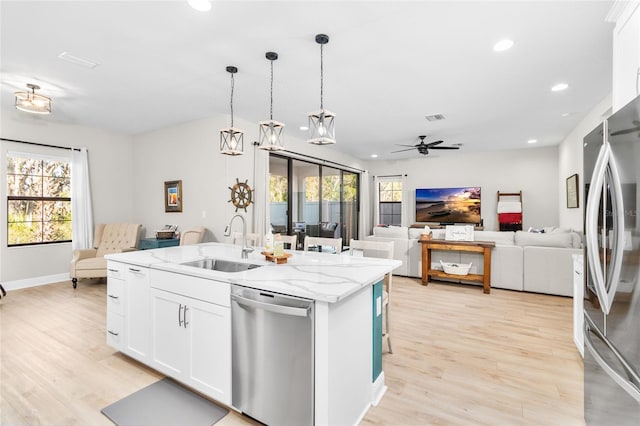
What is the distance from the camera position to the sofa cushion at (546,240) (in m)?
4.39

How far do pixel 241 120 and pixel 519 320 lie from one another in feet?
15.0

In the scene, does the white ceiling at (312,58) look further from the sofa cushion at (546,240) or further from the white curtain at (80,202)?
the sofa cushion at (546,240)

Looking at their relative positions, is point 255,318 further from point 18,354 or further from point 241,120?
point 241,120

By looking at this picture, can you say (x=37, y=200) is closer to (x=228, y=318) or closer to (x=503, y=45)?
(x=228, y=318)

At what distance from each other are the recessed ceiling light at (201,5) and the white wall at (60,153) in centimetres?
449

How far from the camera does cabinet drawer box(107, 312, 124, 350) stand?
2504 millimetres

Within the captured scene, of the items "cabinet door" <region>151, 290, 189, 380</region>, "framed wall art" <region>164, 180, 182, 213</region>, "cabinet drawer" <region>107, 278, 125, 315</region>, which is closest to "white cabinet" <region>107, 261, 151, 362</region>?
"cabinet drawer" <region>107, 278, 125, 315</region>

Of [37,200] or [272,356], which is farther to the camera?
[37,200]

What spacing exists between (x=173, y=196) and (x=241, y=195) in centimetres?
139

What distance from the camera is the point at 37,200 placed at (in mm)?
5023

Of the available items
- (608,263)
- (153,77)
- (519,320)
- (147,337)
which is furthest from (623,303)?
(153,77)

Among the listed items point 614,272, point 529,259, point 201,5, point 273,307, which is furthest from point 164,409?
point 529,259

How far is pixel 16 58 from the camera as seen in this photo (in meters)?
2.95

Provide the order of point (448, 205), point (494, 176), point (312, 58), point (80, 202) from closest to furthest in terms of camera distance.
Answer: point (312, 58) → point (80, 202) → point (494, 176) → point (448, 205)
